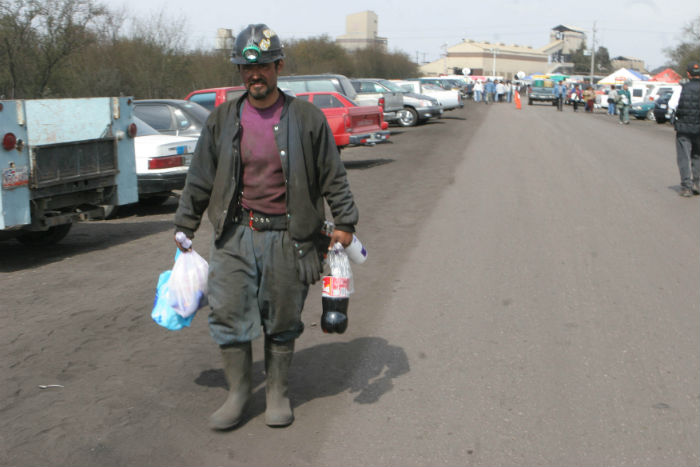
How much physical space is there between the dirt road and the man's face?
165cm

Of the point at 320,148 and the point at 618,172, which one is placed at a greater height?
the point at 320,148

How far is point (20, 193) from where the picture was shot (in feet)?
25.0

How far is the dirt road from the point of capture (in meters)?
3.84

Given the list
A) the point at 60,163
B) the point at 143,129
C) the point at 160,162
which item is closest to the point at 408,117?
the point at 143,129

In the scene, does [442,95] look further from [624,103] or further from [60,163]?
[60,163]

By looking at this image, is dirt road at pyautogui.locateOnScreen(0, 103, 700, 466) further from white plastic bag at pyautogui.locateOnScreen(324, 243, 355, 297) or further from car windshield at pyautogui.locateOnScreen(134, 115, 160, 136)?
car windshield at pyautogui.locateOnScreen(134, 115, 160, 136)

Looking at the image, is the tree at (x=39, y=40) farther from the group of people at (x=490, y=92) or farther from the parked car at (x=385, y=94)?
the group of people at (x=490, y=92)

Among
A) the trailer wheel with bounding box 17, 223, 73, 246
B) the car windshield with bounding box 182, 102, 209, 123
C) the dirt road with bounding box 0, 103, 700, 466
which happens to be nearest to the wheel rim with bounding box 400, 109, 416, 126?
the car windshield with bounding box 182, 102, 209, 123

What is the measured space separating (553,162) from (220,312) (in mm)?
13835

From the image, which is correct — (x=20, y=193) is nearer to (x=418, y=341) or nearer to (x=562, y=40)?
→ (x=418, y=341)

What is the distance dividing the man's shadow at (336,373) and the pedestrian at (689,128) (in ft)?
27.9

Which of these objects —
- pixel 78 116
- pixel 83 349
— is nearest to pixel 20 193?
pixel 78 116

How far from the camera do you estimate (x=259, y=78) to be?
3818 millimetres

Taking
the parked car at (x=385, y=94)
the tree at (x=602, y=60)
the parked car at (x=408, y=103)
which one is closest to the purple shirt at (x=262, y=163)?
the parked car at (x=385, y=94)
